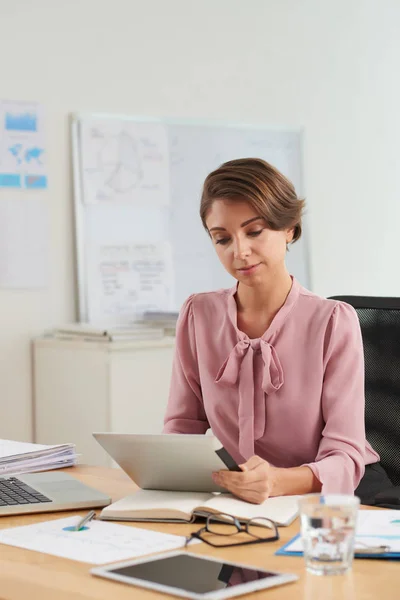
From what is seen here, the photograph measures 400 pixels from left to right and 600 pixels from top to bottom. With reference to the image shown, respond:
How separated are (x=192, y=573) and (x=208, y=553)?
11 centimetres

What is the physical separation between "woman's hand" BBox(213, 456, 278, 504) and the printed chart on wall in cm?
237

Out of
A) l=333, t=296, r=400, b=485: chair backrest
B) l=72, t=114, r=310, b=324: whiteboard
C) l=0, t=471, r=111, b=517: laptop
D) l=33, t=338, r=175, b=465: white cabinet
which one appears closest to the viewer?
l=0, t=471, r=111, b=517: laptop

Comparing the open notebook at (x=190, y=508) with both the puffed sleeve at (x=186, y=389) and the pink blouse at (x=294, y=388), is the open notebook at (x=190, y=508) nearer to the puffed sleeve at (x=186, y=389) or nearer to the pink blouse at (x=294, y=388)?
the pink blouse at (x=294, y=388)

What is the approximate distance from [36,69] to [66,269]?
2.52 feet

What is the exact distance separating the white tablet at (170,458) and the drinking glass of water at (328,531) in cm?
30

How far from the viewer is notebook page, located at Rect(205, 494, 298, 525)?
1482mm

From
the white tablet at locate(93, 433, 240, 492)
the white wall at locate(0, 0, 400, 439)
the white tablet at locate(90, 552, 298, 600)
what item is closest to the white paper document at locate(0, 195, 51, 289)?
the white wall at locate(0, 0, 400, 439)

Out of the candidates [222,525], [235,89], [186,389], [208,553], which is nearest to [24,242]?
[235,89]

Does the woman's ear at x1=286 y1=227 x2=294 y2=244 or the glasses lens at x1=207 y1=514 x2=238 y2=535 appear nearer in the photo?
the glasses lens at x1=207 y1=514 x2=238 y2=535

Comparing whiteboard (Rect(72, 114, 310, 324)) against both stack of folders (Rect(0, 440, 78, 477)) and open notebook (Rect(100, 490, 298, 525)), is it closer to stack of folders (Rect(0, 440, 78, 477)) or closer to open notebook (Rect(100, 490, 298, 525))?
stack of folders (Rect(0, 440, 78, 477))

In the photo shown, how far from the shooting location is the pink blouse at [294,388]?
5.92 ft

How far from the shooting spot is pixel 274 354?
6.10 ft

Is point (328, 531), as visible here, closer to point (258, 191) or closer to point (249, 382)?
point (249, 382)

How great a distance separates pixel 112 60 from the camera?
396 centimetres
